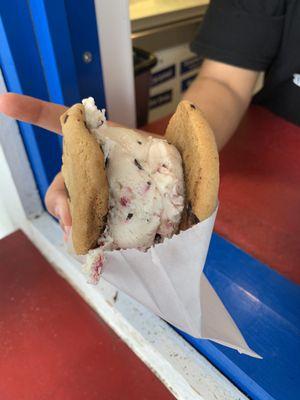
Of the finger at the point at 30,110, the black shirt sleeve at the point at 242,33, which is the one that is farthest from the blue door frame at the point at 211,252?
the black shirt sleeve at the point at 242,33

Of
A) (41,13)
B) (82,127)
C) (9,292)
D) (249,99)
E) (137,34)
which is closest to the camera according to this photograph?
(82,127)

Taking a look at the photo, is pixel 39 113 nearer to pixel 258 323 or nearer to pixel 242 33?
pixel 258 323

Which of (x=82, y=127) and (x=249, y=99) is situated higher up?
(x=82, y=127)

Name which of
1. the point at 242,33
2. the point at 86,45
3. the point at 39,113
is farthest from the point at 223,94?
the point at 39,113

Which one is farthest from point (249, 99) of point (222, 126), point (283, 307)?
point (283, 307)

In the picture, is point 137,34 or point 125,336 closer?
point 125,336

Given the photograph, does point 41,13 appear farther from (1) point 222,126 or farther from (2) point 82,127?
(1) point 222,126
